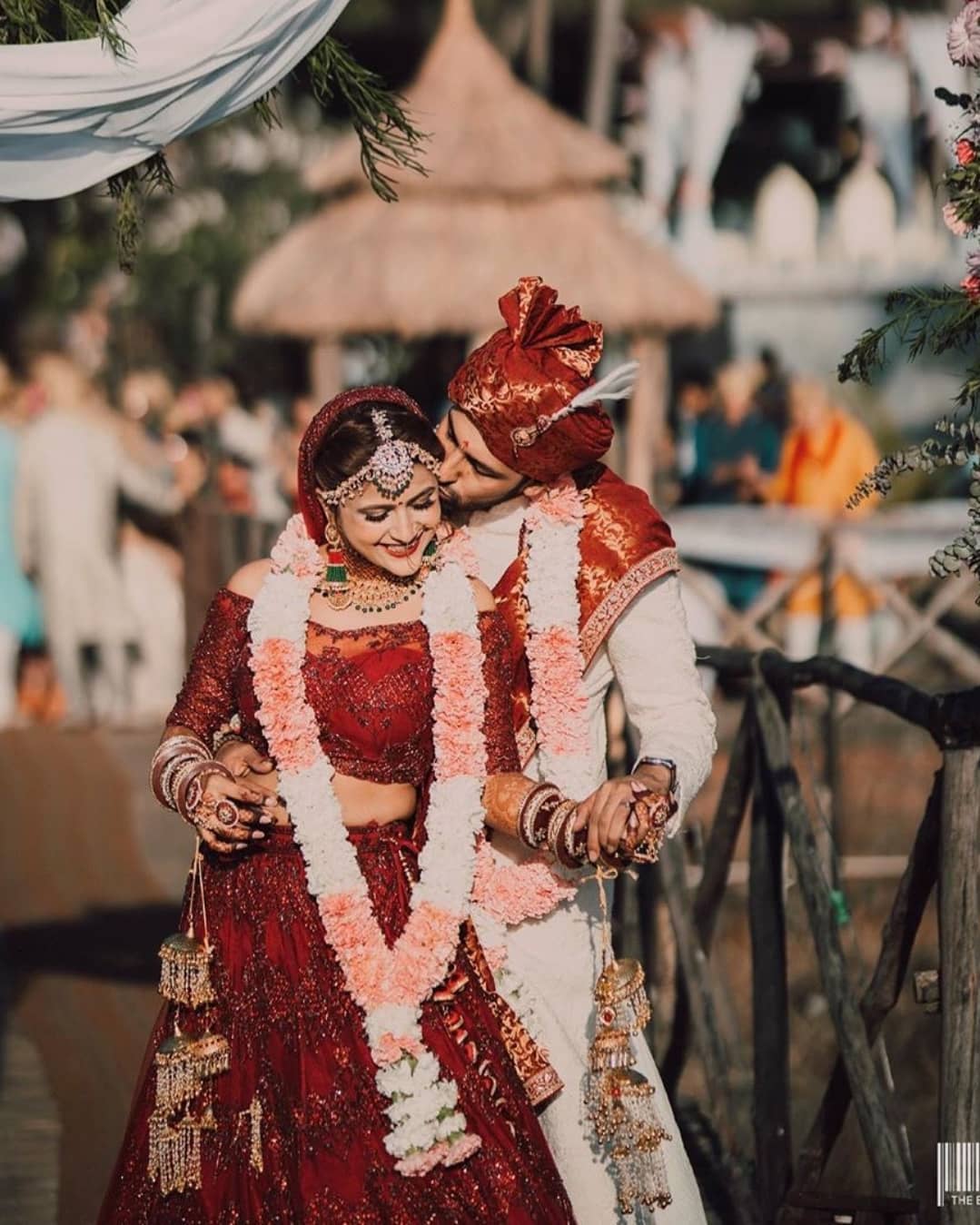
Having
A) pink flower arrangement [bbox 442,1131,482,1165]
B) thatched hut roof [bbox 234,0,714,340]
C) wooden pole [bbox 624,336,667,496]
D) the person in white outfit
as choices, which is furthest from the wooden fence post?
wooden pole [bbox 624,336,667,496]

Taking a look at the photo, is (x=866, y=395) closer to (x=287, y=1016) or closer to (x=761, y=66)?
(x=761, y=66)

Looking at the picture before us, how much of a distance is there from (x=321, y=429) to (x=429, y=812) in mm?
736

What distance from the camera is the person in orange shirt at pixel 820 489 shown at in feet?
46.0

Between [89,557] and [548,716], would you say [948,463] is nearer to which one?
[548,716]

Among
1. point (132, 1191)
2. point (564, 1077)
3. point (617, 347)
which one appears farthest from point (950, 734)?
point (617, 347)

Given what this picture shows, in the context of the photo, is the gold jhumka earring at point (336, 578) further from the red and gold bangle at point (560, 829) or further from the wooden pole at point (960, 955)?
the wooden pole at point (960, 955)

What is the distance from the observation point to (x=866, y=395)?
67.1 feet

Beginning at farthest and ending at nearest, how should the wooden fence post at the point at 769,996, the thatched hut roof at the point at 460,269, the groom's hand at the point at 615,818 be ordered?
1. the thatched hut roof at the point at 460,269
2. the wooden fence post at the point at 769,996
3. the groom's hand at the point at 615,818

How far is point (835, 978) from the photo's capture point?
572 centimetres

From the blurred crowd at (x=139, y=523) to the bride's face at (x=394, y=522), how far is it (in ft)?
31.0

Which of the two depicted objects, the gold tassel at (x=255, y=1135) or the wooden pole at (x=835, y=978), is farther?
the wooden pole at (x=835, y=978)

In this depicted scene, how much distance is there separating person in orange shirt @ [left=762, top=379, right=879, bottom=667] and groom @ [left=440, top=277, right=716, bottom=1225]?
9230mm

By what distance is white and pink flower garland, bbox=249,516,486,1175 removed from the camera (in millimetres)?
4488

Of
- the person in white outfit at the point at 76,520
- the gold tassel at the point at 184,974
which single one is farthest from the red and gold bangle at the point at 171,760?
the person in white outfit at the point at 76,520
